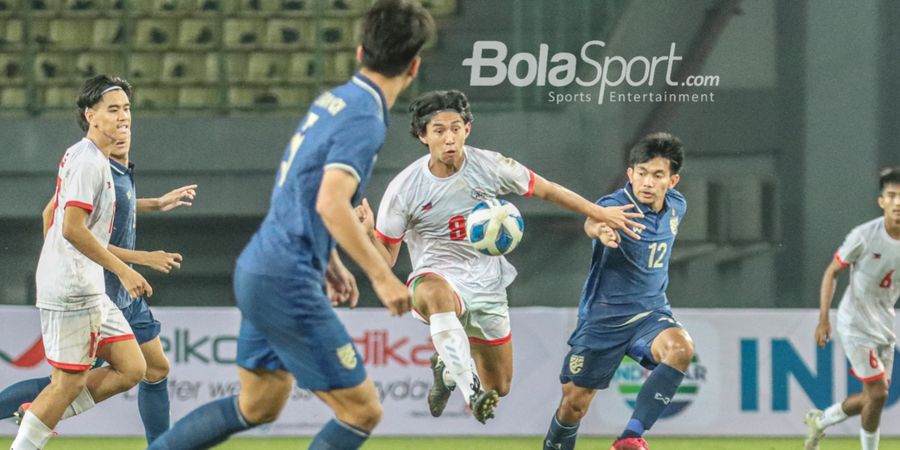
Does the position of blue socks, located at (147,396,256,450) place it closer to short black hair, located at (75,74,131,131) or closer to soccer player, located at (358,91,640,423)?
soccer player, located at (358,91,640,423)

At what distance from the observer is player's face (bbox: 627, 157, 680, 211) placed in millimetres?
5945

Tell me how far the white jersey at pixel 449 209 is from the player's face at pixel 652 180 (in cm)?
52

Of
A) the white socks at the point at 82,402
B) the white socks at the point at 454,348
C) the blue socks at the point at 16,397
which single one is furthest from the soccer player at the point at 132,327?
the white socks at the point at 454,348

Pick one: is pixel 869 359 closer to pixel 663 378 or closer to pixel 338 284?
pixel 663 378

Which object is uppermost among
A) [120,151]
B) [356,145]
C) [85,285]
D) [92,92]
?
[92,92]

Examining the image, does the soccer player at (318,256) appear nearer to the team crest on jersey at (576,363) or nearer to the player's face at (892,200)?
the team crest on jersey at (576,363)

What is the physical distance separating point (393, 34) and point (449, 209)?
213 cm

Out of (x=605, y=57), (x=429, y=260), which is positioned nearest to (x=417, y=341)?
(x=429, y=260)

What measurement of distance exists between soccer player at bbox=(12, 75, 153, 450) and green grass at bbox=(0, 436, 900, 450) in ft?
5.71

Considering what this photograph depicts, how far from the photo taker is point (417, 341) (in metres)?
7.62

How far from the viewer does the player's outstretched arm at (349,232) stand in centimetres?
372

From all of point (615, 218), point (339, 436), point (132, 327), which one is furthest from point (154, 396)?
point (615, 218)

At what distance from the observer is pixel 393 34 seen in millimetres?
3973
